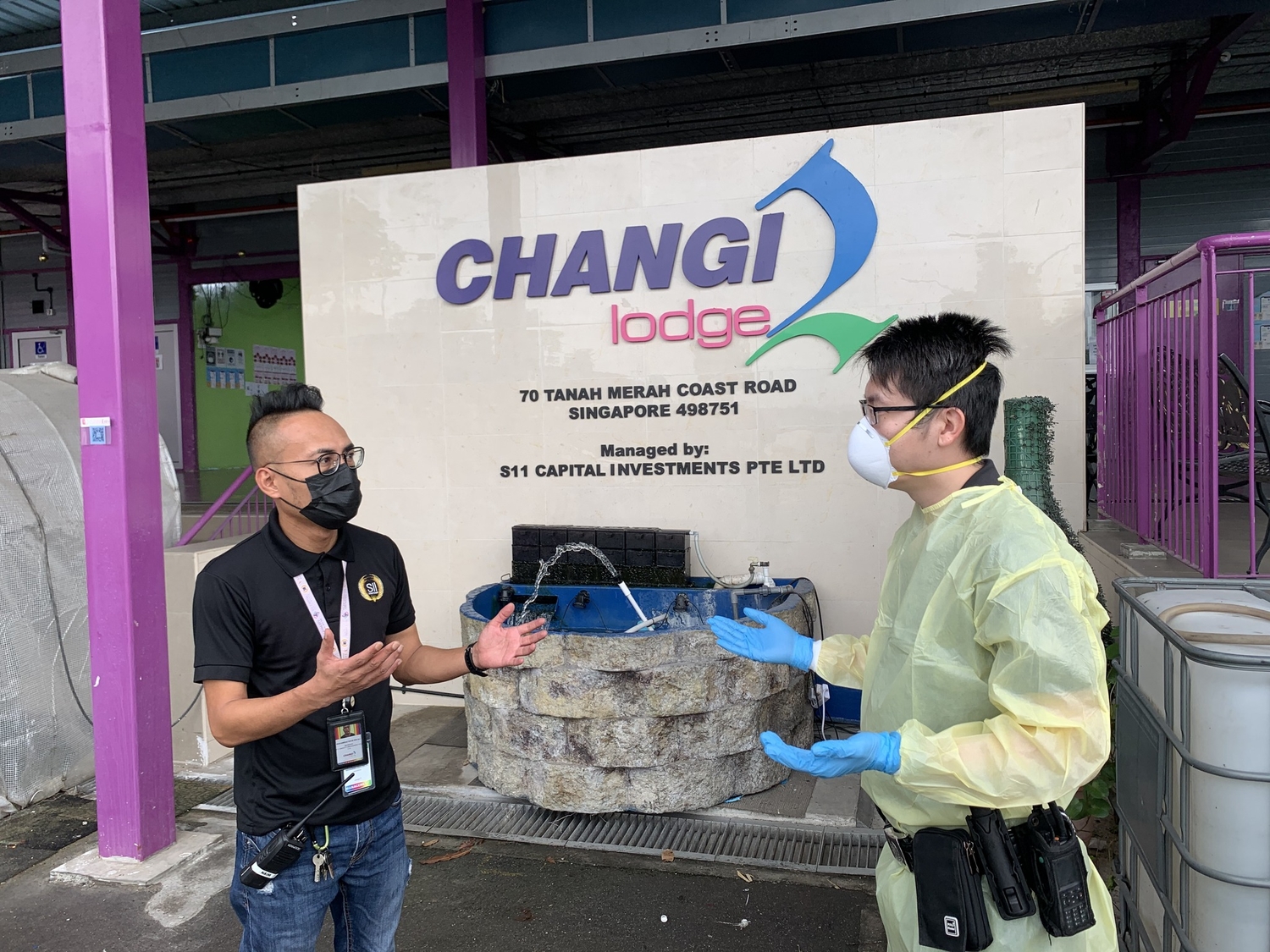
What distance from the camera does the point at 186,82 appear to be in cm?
808

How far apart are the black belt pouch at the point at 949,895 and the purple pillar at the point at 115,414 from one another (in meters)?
3.50

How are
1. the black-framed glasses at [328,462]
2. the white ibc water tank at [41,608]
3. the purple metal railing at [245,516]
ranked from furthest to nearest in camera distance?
the purple metal railing at [245,516], the white ibc water tank at [41,608], the black-framed glasses at [328,462]

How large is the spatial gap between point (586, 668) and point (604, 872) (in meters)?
0.88

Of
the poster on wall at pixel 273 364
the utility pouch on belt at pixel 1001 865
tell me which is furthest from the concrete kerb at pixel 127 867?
the poster on wall at pixel 273 364

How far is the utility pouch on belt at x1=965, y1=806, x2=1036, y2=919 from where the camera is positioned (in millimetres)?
1769

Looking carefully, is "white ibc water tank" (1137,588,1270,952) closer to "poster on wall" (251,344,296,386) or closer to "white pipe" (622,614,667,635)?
"white pipe" (622,614,667,635)

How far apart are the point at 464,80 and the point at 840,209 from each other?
3.51m

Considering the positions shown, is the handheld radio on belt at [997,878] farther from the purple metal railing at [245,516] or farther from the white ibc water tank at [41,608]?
the purple metal railing at [245,516]

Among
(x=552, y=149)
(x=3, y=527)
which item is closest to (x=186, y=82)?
(x=552, y=149)

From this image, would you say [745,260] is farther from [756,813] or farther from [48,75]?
[48,75]

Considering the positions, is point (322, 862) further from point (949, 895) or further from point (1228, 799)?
point (1228, 799)

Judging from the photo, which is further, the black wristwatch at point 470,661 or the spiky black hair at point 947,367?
the black wristwatch at point 470,661

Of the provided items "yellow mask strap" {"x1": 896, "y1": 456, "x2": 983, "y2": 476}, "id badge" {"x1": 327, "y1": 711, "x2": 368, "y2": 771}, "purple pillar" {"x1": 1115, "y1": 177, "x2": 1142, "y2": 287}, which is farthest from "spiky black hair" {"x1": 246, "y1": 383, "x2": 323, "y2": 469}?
"purple pillar" {"x1": 1115, "y1": 177, "x2": 1142, "y2": 287}

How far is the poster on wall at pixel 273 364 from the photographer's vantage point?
15992mm
